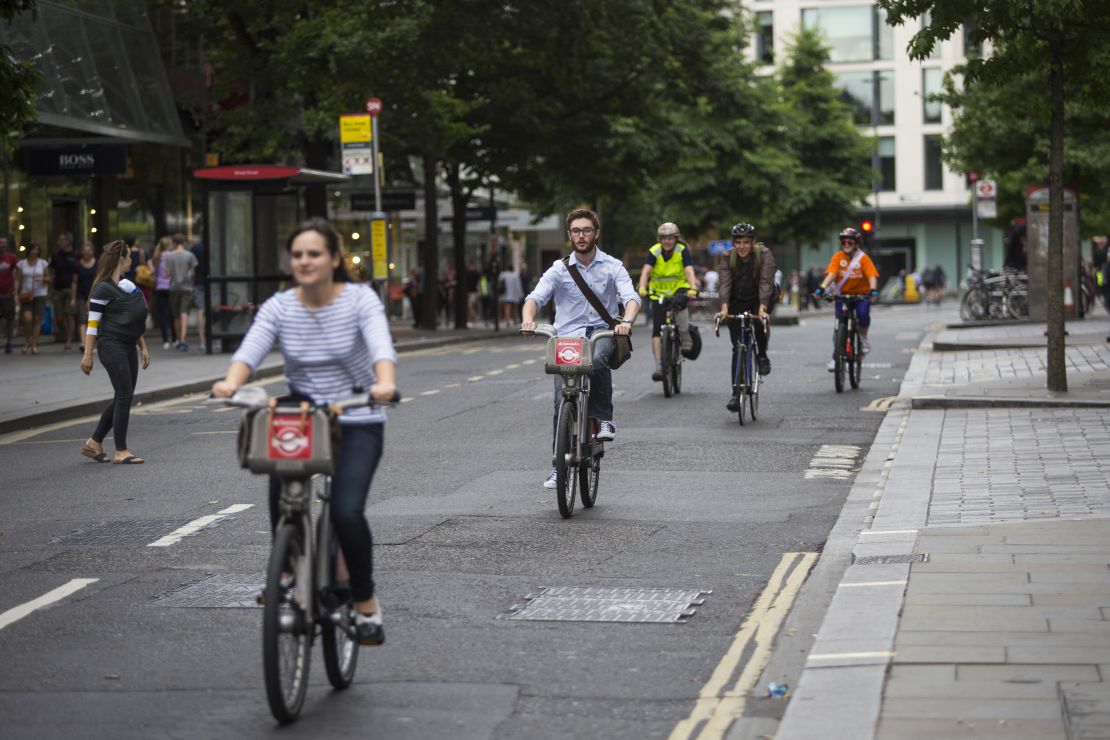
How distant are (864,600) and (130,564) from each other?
375cm

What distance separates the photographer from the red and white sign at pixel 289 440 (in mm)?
5766

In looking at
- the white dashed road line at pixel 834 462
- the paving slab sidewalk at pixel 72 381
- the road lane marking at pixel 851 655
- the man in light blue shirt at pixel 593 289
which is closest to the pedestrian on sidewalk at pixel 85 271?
the paving slab sidewalk at pixel 72 381

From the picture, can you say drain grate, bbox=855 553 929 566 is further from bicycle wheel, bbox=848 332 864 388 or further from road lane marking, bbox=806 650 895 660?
bicycle wheel, bbox=848 332 864 388

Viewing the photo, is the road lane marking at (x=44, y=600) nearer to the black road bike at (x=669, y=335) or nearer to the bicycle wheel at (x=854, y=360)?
the black road bike at (x=669, y=335)

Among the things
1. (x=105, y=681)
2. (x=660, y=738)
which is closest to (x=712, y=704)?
(x=660, y=738)

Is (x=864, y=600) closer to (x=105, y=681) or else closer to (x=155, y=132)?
(x=105, y=681)

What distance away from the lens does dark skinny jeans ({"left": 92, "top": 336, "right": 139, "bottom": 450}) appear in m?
13.6

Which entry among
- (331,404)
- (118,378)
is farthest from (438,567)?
(118,378)

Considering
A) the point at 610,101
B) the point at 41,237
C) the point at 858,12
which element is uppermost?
the point at 858,12

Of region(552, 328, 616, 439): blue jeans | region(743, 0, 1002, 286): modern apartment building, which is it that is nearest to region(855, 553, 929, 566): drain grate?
region(552, 328, 616, 439): blue jeans

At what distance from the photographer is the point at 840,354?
61.7 feet

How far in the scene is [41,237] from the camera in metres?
32.7

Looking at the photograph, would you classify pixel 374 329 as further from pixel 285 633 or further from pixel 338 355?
pixel 285 633

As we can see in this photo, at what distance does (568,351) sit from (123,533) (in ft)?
8.77
